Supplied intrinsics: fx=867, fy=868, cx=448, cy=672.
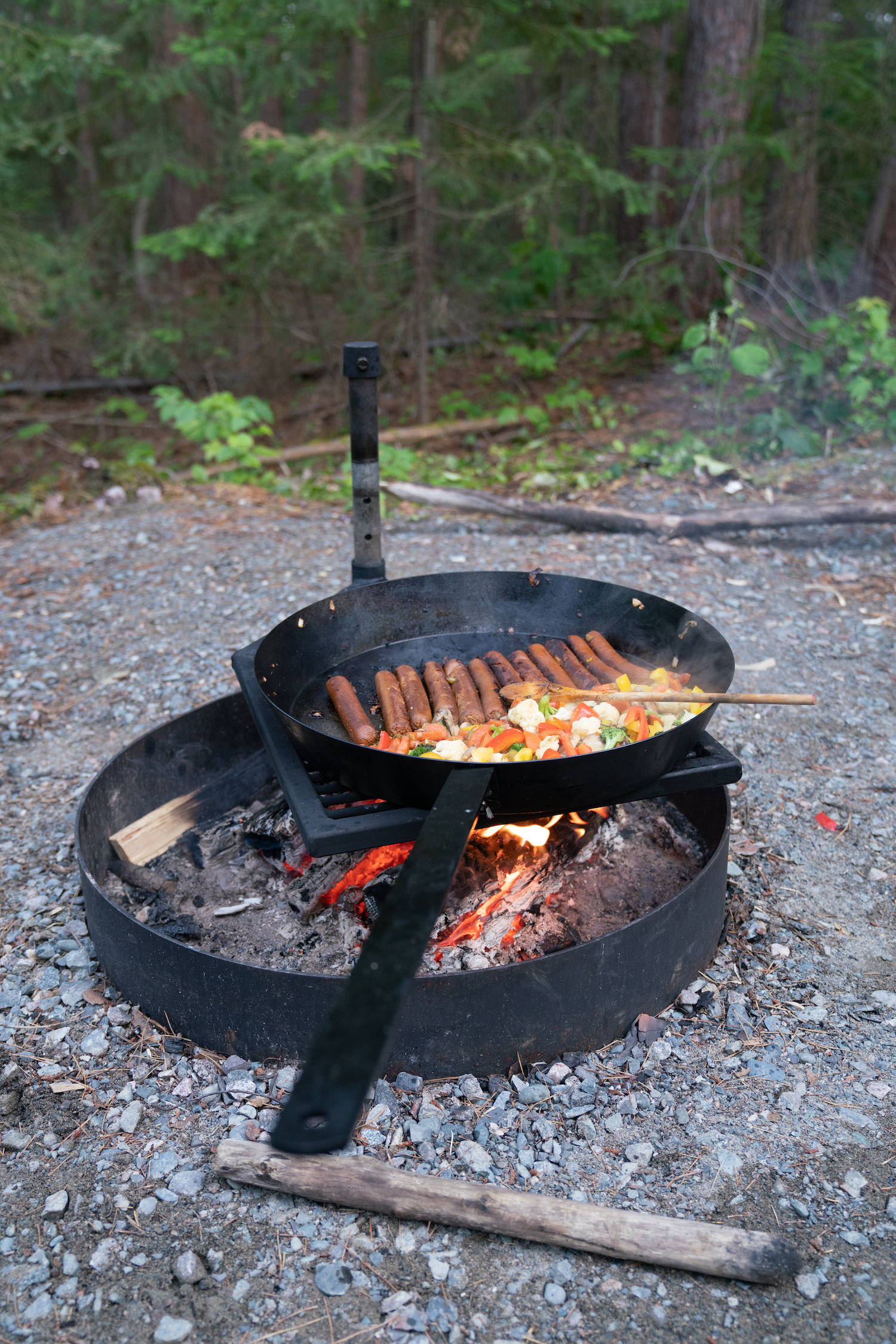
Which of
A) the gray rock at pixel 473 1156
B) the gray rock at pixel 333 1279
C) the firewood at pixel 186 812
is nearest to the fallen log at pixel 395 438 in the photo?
the firewood at pixel 186 812

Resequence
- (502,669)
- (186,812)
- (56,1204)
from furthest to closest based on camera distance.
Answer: (186,812) → (502,669) → (56,1204)

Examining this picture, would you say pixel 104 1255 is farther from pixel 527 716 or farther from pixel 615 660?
pixel 615 660

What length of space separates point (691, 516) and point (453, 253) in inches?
246

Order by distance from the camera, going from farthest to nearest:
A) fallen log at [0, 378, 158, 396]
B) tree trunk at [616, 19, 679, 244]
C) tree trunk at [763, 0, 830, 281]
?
tree trunk at [616, 19, 679, 244], fallen log at [0, 378, 158, 396], tree trunk at [763, 0, 830, 281]

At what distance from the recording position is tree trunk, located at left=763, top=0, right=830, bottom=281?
855 centimetres

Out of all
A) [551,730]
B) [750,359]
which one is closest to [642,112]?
[750,359]

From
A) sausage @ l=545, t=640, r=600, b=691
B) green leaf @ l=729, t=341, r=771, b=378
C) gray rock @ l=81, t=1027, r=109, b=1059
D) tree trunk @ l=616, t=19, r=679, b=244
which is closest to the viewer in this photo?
gray rock @ l=81, t=1027, r=109, b=1059

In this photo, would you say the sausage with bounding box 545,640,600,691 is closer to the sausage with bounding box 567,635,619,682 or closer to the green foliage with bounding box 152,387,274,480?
the sausage with bounding box 567,635,619,682

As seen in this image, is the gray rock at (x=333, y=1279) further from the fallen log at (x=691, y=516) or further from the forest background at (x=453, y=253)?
the forest background at (x=453, y=253)

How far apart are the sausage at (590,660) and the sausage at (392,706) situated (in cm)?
69

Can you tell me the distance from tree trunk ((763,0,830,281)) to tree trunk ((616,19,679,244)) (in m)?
1.56

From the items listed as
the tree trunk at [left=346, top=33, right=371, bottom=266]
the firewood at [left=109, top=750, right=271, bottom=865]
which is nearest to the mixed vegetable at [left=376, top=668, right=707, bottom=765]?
the firewood at [left=109, top=750, right=271, bottom=865]

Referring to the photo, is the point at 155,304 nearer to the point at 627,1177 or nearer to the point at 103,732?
the point at 103,732

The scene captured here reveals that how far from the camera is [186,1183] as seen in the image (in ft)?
7.18
